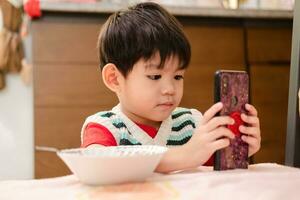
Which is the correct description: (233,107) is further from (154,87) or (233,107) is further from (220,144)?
(154,87)

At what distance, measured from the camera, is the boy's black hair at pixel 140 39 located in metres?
0.91

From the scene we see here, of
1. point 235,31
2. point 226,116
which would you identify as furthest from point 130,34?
point 235,31

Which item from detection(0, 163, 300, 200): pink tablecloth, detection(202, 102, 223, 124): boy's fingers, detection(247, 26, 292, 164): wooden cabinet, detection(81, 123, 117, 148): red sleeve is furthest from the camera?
detection(247, 26, 292, 164): wooden cabinet

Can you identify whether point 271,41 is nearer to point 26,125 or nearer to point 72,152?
point 26,125

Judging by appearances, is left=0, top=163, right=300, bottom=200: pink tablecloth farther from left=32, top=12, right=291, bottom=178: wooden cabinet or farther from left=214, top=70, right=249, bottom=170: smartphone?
left=32, top=12, right=291, bottom=178: wooden cabinet

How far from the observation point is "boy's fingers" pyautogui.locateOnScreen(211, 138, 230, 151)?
65 cm

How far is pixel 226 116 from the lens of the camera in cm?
65

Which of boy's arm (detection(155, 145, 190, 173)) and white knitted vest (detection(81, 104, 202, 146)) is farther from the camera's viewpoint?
white knitted vest (detection(81, 104, 202, 146))

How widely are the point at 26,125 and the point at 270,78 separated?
1306mm

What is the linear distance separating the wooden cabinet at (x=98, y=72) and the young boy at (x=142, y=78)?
0.82m

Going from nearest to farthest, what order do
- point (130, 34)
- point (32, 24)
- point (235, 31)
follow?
point (130, 34) → point (32, 24) → point (235, 31)

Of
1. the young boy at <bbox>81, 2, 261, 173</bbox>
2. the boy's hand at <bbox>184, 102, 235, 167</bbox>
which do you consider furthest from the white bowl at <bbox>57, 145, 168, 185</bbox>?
the young boy at <bbox>81, 2, 261, 173</bbox>

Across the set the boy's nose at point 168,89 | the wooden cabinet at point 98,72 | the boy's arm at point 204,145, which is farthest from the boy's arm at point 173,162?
the wooden cabinet at point 98,72

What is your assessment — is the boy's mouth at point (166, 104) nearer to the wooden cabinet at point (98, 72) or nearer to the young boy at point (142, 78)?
the young boy at point (142, 78)
